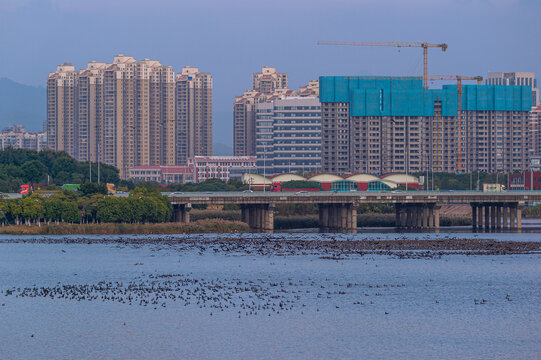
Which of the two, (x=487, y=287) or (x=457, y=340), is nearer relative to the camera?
(x=457, y=340)

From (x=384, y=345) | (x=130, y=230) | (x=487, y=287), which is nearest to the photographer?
(x=384, y=345)

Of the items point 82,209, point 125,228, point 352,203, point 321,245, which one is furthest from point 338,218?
point 321,245

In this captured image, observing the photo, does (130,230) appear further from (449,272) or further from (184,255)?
(449,272)

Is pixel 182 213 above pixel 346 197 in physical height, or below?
below

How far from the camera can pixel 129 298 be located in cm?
7075

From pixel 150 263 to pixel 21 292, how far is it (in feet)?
79.0

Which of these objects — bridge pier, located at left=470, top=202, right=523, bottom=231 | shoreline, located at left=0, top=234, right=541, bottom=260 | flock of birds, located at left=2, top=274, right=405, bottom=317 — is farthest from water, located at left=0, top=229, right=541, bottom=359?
bridge pier, located at left=470, top=202, right=523, bottom=231

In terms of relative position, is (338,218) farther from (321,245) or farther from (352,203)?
(321,245)

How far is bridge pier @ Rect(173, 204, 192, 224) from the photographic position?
162m

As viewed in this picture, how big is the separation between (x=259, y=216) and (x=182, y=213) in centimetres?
1490

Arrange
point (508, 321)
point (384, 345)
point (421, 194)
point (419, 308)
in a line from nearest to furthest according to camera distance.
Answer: point (384, 345) → point (508, 321) → point (419, 308) → point (421, 194)

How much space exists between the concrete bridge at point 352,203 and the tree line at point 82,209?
12.2m

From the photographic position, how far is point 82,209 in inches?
5842

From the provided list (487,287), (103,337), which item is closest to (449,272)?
(487,287)
